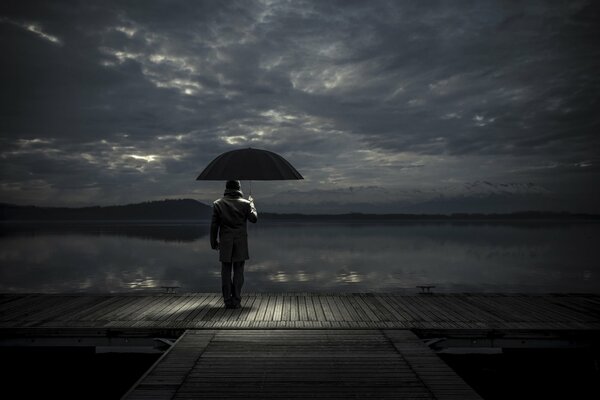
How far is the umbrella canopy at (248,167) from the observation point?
23.0 feet

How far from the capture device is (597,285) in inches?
1029

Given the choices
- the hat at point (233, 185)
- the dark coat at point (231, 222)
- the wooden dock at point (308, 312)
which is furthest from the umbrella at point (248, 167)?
the wooden dock at point (308, 312)

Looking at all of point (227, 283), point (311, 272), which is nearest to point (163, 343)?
point (227, 283)

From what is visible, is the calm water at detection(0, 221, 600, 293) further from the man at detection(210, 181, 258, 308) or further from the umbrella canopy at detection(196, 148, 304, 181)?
the umbrella canopy at detection(196, 148, 304, 181)

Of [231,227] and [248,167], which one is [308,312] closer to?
[231,227]

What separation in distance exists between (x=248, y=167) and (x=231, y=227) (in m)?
1.26

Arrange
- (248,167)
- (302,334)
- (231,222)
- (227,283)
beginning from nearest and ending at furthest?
1. (302,334)
2. (248,167)
3. (231,222)
4. (227,283)

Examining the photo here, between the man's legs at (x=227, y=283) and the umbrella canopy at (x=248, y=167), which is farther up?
the umbrella canopy at (x=248, y=167)

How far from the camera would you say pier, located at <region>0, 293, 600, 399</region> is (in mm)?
4285

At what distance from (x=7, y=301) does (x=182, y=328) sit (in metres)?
5.13

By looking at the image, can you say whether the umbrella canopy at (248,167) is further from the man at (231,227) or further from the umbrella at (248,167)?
the man at (231,227)

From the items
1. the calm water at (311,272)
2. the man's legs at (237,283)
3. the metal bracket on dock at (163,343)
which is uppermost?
the man's legs at (237,283)

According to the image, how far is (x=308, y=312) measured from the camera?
732 centimetres

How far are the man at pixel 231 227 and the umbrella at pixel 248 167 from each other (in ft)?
1.49
